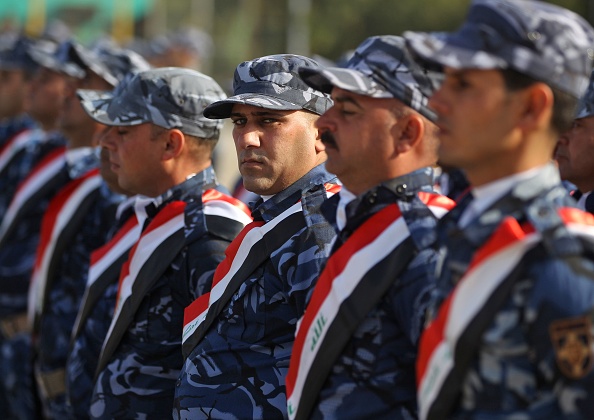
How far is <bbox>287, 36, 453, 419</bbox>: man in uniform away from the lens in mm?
3049

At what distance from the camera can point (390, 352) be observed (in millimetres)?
3055

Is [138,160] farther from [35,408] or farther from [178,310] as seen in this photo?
[35,408]

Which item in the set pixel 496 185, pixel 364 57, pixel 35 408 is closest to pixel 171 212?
pixel 364 57

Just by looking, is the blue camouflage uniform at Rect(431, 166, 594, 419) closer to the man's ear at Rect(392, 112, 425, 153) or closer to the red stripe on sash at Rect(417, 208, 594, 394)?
the red stripe on sash at Rect(417, 208, 594, 394)

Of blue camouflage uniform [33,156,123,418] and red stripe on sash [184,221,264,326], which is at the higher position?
red stripe on sash [184,221,264,326]

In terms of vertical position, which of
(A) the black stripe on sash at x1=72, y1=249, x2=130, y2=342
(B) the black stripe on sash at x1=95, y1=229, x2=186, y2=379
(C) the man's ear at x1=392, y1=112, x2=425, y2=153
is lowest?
(A) the black stripe on sash at x1=72, y1=249, x2=130, y2=342

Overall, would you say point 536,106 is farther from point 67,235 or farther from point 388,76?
point 67,235

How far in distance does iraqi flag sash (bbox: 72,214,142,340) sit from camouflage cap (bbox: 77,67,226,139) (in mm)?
536

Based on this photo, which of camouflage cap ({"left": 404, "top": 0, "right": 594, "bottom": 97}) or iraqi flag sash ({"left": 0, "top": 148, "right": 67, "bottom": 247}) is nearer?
camouflage cap ({"left": 404, "top": 0, "right": 594, "bottom": 97})

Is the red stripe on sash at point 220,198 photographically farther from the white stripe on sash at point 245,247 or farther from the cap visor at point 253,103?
the white stripe on sash at point 245,247

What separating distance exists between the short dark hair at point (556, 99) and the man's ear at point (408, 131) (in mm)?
582

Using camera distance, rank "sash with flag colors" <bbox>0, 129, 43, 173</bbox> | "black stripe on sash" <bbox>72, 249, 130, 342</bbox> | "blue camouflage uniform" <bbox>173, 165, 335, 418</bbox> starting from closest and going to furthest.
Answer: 1. "blue camouflage uniform" <bbox>173, 165, 335, 418</bbox>
2. "black stripe on sash" <bbox>72, 249, 130, 342</bbox>
3. "sash with flag colors" <bbox>0, 129, 43, 173</bbox>

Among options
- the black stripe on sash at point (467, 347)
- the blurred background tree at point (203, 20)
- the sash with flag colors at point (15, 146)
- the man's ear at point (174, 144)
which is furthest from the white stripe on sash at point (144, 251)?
the blurred background tree at point (203, 20)

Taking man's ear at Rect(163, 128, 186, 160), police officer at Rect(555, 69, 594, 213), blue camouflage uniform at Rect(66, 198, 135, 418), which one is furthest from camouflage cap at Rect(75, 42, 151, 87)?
police officer at Rect(555, 69, 594, 213)
